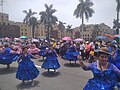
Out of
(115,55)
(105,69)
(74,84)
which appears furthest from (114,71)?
(74,84)

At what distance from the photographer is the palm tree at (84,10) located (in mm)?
42750

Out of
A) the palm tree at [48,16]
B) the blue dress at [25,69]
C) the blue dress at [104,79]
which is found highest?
the palm tree at [48,16]

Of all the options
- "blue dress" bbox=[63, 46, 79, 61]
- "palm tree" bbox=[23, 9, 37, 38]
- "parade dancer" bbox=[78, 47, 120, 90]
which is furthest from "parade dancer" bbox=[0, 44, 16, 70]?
"palm tree" bbox=[23, 9, 37, 38]


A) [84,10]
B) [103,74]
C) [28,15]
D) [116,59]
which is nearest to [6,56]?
[116,59]

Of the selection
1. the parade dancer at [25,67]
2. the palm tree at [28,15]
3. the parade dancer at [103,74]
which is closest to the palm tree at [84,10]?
the palm tree at [28,15]

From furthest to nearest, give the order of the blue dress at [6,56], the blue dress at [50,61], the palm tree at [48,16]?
1. the palm tree at [48,16]
2. the blue dress at [6,56]
3. the blue dress at [50,61]

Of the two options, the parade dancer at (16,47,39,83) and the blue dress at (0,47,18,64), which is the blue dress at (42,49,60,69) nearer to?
the parade dancer at (16,47,39,83)

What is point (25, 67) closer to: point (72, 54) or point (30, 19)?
point (72, 54)

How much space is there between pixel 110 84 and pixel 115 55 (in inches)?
110

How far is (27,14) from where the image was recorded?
6119 cm

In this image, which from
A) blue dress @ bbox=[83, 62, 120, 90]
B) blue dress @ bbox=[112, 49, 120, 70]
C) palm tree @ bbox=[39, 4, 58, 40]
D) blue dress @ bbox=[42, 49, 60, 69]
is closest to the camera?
blue dress @ bbox=[83, 62, 120, 90]

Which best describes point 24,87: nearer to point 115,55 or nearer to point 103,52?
point 115,55

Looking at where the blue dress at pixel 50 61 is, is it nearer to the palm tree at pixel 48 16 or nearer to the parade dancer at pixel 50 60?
the parade dancer at pixel 50 60

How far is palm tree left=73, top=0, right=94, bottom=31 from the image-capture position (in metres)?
42.8
